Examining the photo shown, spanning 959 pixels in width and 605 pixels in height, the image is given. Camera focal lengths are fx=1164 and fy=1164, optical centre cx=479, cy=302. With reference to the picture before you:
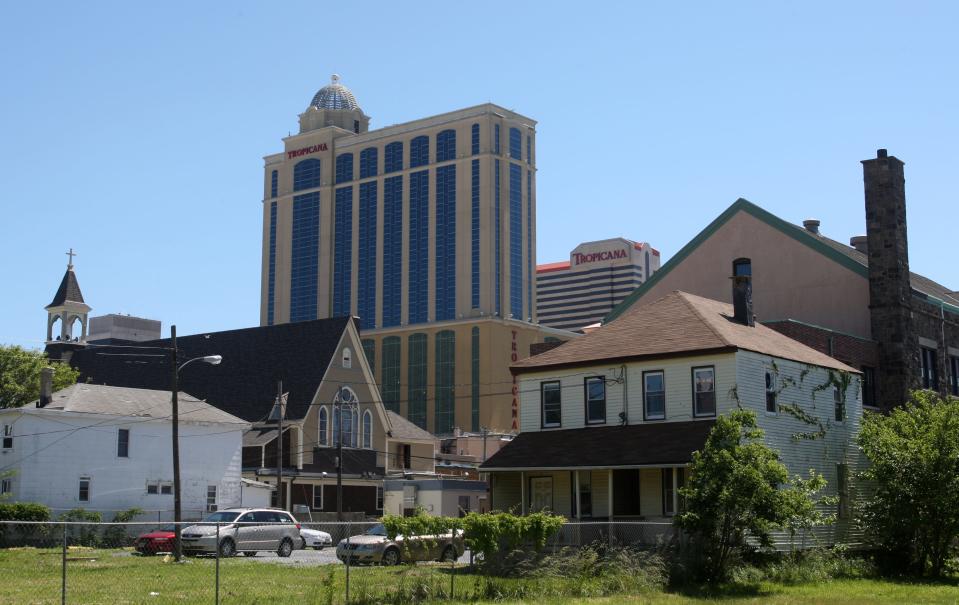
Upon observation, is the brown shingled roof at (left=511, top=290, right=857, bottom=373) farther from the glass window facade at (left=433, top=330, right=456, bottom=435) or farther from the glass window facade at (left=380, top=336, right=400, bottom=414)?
the glass window facade at (left=380, top=336, right=400, bottom=414)

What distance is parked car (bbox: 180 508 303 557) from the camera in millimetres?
39188

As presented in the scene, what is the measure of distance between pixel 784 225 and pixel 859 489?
1505 cm

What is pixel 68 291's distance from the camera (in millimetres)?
92500

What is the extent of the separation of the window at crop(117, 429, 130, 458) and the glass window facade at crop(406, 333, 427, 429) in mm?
94471

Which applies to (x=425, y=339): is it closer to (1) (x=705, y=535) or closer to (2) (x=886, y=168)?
(2) (x=886, y=168)

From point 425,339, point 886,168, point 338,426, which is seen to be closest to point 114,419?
point 338,426

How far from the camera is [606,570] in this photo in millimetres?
30016

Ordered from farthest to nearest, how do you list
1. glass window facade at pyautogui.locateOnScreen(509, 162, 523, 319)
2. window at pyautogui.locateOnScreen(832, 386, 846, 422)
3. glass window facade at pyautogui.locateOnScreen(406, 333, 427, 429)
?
1. glass window facade at pyautogui.locateOnScreen(509, 162, 523, 319)
2. glass window facade at pyautogui.locateOnScreen(406, 333, 427, 429)
3. window at pyautogui.locateOnScreen(832, 386, 846, 422)

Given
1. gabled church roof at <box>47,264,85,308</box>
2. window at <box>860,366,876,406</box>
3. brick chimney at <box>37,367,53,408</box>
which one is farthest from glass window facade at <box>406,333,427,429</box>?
window at <box>860,366,876,406</box>

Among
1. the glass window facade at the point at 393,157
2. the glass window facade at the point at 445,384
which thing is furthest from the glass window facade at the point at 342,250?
the glass window facade at the point at 445,384

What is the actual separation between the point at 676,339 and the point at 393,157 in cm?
13802

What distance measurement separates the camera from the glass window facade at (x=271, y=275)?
596 ft

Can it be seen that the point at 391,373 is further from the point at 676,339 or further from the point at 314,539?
the point at 676,339

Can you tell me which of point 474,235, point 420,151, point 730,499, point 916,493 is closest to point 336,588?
point 730,499
